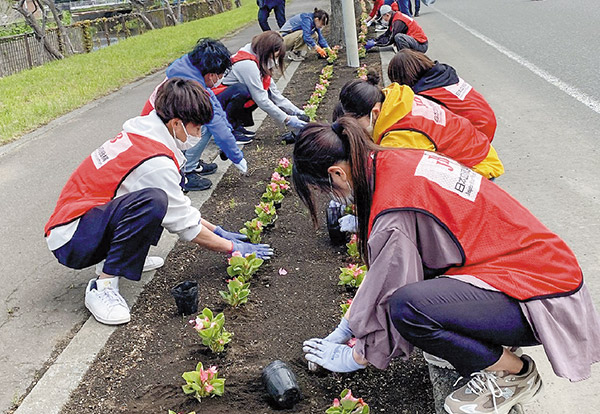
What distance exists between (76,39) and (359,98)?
17.1 meters

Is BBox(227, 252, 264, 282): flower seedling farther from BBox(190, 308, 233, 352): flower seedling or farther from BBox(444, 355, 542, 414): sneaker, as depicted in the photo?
BBox(444, 355, 542, 414): sneaker

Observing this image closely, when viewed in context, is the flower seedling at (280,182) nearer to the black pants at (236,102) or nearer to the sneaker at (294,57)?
the black pants at (236,102)

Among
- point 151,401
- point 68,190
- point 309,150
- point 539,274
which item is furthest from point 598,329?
point 68,190

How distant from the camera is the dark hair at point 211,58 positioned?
16.0 ft

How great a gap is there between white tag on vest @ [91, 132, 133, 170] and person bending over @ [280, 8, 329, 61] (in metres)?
7.60

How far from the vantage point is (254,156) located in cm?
630

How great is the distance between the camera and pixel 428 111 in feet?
12.1

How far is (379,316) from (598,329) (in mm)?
780

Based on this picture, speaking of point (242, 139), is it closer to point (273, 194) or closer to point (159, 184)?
point (273, 194)

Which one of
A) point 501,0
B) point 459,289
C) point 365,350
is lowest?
point 501,0

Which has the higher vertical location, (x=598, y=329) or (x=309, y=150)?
(x=309, y=150)

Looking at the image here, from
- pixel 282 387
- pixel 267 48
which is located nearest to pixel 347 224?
pixel 282 387

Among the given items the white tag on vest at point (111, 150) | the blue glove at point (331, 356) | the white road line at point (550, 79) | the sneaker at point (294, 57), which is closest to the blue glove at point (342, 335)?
the blue glove at point (331, 356)

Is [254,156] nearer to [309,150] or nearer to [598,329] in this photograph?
[309,150]
